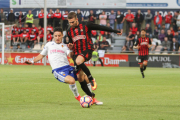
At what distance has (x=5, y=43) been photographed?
85.0ft

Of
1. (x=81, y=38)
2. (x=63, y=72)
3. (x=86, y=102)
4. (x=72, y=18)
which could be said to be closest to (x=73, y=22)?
(x=72, y=18)

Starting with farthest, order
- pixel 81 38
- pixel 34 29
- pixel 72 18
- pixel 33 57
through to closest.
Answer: pixel 34 29 < pixel 33 57 < pixel 81 38 < pixel 72 18

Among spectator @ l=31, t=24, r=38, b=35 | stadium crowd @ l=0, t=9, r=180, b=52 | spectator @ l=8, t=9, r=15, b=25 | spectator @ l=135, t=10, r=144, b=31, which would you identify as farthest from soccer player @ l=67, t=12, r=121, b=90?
spectator @ l=8, t=9, r=15, b=25

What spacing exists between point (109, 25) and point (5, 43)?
8.70 metres

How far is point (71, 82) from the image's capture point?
20.1ft

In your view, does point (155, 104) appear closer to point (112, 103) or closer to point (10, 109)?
point (112, 103)

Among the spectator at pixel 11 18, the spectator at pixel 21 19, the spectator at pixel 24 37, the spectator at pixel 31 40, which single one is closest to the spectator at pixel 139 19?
the spectator at pixel 31 40

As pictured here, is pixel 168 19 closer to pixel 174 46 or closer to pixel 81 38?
pixel 174 46

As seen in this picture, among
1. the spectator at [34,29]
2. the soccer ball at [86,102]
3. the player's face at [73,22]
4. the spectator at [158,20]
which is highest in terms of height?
the spectator at [158,20]

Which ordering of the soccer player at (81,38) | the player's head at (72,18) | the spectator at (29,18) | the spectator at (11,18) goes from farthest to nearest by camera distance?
1. the spectator at (11,18)
2. the spectator at (29,18)
3. the soccer player at (81,38)
4. the player's head at (72,18)

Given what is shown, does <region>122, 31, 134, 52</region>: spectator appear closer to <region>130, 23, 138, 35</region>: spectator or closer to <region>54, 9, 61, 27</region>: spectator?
<region>130, 23, 138, 35</region>: spectator

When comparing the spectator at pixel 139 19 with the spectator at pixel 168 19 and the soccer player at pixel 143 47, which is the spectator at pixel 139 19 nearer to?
the spectator at pixel 168 19

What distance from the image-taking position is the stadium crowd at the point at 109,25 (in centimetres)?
2659

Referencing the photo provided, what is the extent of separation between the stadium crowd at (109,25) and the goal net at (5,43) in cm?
11
